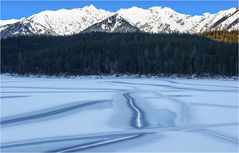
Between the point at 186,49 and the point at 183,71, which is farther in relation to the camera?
the point at 186,49

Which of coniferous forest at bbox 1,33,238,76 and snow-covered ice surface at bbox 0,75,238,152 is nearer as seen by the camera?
snow-covered ice surface at bbox 0,75,238,152

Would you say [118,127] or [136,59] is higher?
[136,59]

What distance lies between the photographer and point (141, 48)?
294 feet

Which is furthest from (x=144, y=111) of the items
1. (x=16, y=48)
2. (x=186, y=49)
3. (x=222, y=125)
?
(x=16, y=48)

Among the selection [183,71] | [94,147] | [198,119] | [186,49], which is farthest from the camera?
[186,49]

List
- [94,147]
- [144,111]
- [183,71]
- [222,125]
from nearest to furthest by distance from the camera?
[94,147], [222,125], [144,111], [183,71]

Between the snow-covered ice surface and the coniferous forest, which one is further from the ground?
the coniferous forest

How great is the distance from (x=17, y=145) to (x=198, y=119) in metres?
6.31

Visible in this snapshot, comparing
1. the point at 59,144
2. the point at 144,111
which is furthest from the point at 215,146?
the point at 144,111

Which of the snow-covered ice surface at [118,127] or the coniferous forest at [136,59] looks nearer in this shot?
the snow-covered ice surface at [118,127]

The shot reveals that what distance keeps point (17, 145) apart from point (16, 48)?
117489 mm

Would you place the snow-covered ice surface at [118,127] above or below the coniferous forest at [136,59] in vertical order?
below

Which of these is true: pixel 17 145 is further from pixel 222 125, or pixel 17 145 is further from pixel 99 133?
pixel 222 125

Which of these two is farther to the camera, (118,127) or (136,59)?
(136,59)
